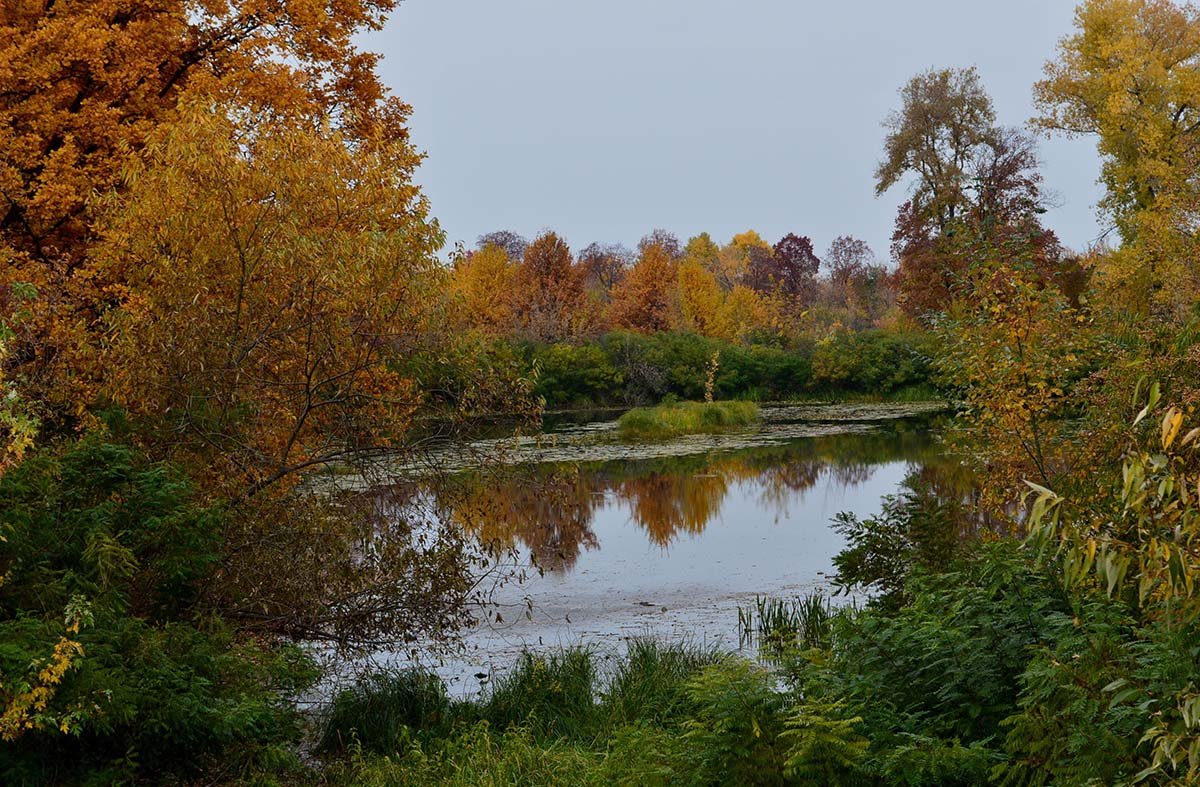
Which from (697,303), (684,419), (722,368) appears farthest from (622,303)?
(684,419)

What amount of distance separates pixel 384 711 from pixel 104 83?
916 cm

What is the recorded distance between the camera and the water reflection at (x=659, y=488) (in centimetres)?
874

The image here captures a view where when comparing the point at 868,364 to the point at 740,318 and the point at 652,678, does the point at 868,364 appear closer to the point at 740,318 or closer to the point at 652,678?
the point at 740,318

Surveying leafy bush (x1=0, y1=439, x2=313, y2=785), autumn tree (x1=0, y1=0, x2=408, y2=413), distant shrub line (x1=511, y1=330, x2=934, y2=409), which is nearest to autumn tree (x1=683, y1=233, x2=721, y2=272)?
distant shrub line (x1=511, y1=330, x2=934, y2=409)

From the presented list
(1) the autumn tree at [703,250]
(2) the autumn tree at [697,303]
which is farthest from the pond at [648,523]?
(1) the autumn tree at [703,250]

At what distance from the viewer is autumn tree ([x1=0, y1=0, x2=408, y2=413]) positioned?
1081 centimetres

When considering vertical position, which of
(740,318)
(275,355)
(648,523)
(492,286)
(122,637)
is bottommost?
(648,523)

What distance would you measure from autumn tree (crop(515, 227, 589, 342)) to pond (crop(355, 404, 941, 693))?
14.1 metres

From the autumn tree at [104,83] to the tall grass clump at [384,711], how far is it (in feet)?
15.9

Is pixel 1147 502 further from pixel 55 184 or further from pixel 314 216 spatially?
pixel 55 184

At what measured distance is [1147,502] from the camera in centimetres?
290

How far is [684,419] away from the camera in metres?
Result: 28.8

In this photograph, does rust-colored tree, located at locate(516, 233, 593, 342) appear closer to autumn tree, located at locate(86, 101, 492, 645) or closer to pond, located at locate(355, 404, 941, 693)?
pond, located at locate(355, 404, 941, 693)

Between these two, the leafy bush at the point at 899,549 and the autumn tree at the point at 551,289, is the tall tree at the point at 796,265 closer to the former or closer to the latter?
the autumn tree at the point at 551,289
